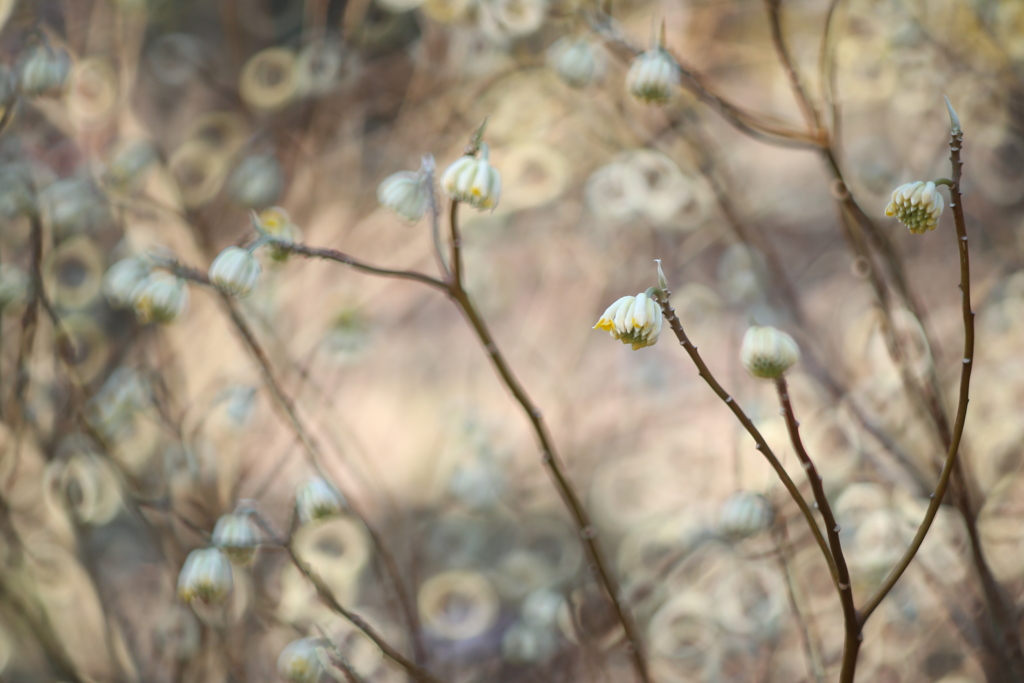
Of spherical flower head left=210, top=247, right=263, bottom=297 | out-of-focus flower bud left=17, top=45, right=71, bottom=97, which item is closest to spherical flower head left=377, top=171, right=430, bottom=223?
spherical flower head left=210, top=247, right=263, bottom=297

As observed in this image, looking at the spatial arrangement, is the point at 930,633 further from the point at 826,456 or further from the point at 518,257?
the point at 518,257

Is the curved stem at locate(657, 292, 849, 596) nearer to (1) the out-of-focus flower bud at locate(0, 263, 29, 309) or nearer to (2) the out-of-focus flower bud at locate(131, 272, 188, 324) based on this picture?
(2) the out-of-focus flower bud at locate(131, 272, 188, 324)

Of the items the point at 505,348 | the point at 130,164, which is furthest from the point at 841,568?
the point at 505,348

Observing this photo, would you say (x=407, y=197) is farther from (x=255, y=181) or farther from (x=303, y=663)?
(x=255, y=181)

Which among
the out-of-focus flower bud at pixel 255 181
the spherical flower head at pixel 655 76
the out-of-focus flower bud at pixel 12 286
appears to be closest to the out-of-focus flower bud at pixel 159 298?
the out-of-focus flower bud at pixel 12 286

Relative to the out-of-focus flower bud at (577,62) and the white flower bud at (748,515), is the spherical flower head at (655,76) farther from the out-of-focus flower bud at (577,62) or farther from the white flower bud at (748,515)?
the white flower bud at (748,515)
